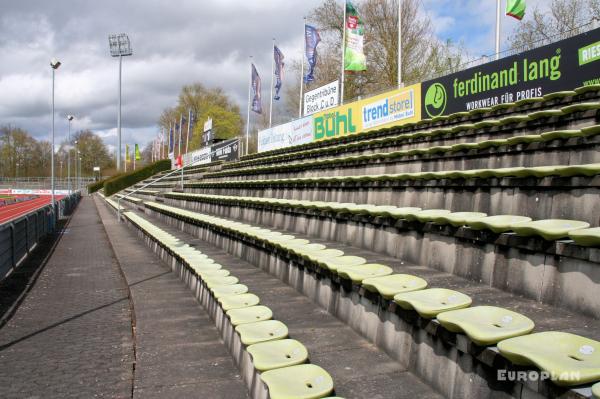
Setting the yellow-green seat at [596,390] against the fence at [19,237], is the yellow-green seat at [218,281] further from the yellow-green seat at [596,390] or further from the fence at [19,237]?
the fence at [19,237]

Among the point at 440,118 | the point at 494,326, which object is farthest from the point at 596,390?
the point at 440,118

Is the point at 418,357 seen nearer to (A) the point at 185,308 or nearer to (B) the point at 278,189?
(A) the point at 185,308

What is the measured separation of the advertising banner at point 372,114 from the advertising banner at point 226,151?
25.1 ft

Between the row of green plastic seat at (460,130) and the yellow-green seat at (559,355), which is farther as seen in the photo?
the row of green plastic seat at (460,130)

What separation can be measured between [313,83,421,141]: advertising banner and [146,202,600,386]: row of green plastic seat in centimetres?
674

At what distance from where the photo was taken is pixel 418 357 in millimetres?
2408

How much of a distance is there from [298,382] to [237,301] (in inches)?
62.0

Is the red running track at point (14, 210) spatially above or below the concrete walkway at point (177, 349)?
below

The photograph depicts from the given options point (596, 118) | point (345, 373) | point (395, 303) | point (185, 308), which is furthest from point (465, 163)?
point (185, 308)

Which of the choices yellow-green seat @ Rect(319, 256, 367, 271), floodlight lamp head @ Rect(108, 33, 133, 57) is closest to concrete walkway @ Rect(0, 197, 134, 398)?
yellow-green seat @ Rect(319, 256, 367, 271)

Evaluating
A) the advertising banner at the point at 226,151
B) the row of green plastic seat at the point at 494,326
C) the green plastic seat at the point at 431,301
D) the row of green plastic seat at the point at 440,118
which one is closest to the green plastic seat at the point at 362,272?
the row of green plastic seat at the point at 494,326

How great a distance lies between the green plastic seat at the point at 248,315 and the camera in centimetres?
312

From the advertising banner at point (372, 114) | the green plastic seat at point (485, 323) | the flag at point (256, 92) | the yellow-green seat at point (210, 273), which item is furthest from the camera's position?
the flag at point (256, 92)

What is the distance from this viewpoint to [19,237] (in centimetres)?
916
